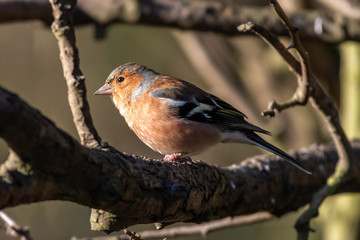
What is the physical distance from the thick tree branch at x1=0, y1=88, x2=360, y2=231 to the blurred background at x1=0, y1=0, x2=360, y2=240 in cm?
157

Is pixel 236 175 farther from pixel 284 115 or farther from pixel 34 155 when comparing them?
pixel 284 115

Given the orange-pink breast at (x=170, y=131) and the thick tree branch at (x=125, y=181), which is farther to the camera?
the orange-pink breast at (x=170, y=131)

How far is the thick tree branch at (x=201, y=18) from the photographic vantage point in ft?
15.7

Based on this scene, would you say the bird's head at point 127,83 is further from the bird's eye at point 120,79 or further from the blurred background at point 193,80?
the blurred background at point 193,80

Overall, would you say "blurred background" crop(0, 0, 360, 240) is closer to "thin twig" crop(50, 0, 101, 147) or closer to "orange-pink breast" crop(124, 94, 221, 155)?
"orange-pink breast" crop(124, 94, 221, 155)

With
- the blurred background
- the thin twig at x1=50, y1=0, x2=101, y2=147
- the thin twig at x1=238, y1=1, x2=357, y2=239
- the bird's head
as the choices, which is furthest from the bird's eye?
the thin twig at x1=238, y1=1, x2=357, y2=239

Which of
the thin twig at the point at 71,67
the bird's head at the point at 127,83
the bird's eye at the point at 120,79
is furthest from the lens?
the bird's eye at the point at 120,79

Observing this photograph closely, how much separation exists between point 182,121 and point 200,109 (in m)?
0.19

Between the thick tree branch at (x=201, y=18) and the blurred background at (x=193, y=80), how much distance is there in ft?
0.92

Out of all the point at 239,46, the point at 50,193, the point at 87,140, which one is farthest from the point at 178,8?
the point at 50,193

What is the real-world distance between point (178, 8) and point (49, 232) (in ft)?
13.1

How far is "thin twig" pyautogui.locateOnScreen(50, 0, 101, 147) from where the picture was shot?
2.90m

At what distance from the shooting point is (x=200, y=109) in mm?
4172

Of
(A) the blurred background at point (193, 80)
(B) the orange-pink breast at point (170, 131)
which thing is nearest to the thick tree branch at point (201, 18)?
(A) the blurred background at point (193, 80)
